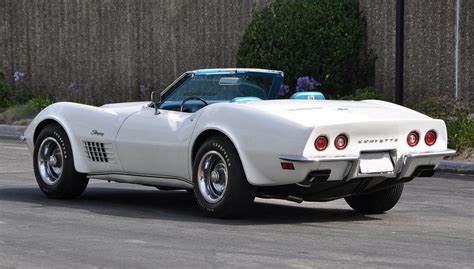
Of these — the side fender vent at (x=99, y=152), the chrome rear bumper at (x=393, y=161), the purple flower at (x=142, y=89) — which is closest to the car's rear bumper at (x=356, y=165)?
the chrome rear bumper at (x=393, y=161)

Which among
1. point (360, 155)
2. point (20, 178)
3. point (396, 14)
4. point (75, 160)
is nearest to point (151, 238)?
point (360, 155)

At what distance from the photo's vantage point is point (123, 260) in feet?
26.8

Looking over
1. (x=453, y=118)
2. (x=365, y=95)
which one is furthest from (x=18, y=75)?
(x=453, y=118)

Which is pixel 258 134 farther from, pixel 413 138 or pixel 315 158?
pixel 413 138

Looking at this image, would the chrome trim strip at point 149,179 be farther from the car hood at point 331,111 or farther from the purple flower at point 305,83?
the purple flower at point 305,83

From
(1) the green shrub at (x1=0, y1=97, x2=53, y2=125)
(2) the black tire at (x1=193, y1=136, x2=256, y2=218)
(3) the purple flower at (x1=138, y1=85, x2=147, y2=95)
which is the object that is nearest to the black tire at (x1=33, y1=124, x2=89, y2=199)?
(2) the black tire at (x1=193, y1=136, x2=256, y2=218)

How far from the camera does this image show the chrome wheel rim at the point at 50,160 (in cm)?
1172

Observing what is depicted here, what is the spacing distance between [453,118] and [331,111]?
750 centimetres

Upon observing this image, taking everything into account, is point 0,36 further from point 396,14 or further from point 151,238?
point 151,238

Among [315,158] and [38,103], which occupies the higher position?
[315,158]

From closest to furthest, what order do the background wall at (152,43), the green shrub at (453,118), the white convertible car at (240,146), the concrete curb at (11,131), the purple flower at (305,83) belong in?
the white convertible car at (240,146) < the green shrub at (453,118) < the background wall at (152,43) < the purple flower at (305,83) < the concrete curb at (11,131)

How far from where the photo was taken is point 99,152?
37.4 feet

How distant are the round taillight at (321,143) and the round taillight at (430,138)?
1.06m

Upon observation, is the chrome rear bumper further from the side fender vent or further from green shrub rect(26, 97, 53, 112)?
green shrub rect(26, 97, 53, 112)
